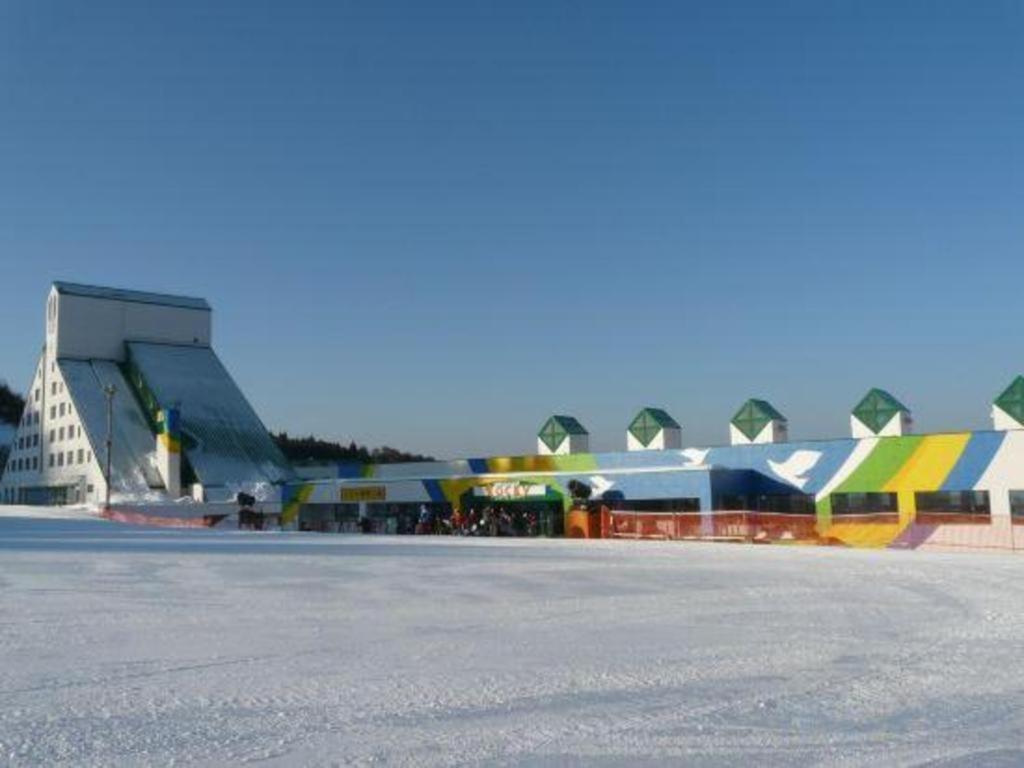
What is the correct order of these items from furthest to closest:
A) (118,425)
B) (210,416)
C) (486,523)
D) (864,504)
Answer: (210,416) < (118,425) < (486,523) < (864,504)

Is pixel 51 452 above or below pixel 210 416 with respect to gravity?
below

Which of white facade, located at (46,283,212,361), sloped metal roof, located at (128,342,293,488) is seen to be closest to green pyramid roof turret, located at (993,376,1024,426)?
sloped metal roof, located at (128,342,293,488)

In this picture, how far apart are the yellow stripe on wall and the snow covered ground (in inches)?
722

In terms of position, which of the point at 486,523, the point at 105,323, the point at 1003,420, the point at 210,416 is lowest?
the point at 486,523

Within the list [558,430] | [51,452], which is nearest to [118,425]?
[51,452]

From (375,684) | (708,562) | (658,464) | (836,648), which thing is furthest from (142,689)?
(658,464)

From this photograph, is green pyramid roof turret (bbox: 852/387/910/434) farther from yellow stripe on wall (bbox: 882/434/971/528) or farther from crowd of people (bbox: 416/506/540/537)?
crowd of people (bbox: 416/506/540/537)

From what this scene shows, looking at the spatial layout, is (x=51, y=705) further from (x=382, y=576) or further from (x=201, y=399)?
(x=201, y=399)

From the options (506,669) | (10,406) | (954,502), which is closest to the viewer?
(506,669)

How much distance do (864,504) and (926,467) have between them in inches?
90.9

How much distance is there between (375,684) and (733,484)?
2993 centimetres

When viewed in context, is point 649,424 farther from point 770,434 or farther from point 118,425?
point 118,425

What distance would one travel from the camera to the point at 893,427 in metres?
34.1

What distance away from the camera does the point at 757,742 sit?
207 inches
